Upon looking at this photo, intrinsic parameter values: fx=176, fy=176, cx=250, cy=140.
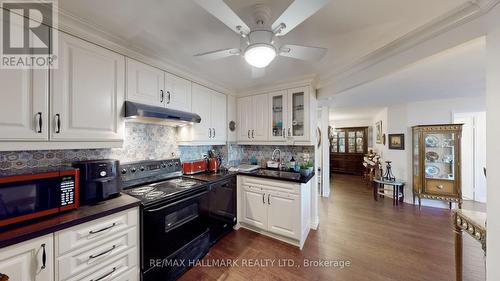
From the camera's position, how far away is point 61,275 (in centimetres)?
112

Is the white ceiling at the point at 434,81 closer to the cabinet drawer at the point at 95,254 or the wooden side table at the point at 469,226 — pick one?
the wooden side table at the point at 469,226

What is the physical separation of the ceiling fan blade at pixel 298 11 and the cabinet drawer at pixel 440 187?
4622mm

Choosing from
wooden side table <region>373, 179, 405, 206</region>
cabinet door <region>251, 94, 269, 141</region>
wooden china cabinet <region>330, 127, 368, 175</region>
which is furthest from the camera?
wooden china cabinet <region>330, 127, 368, 175</region>

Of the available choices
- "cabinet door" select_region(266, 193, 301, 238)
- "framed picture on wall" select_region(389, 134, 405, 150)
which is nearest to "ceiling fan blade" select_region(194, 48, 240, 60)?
"cabinet door" select_region(266, 193, 301, 238)

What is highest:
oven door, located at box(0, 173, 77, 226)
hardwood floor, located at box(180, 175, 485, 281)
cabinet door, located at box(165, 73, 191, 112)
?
cabinet door, located at box(165, 73, 191, 112)

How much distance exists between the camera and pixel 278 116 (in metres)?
2.88

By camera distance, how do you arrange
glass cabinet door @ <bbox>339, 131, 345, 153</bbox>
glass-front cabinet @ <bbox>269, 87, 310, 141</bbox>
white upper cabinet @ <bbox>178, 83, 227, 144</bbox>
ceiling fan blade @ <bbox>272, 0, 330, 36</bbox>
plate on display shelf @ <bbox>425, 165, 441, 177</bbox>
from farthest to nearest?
glass cabinet door @ <bbox>339, 131, 345, 153</bbox> < plate on display shelf @ <bbox>425, 165, 441, 177</bbox> < glass-front cabinet @ <bbox>269, 87, 310, 141</bbox> < white upper cabinet @ <bbox>178, 83, 227, 144</bbox> < ceiling fan blade @ <bbox>272, 0, 330, 36</bbox>

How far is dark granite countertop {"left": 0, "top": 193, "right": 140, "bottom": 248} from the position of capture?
37.9 inches

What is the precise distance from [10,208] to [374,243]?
139 inches

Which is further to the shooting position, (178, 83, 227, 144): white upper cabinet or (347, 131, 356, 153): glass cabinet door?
(347, 131, 356, 153): glass cabinet door

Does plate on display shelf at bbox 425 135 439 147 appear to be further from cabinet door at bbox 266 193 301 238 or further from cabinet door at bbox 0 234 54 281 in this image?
cabinet door at bbox 0 234 54 281

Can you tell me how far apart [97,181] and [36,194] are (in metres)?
0.32

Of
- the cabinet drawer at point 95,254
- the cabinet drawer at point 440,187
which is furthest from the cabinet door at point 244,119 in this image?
the cabinet drawer at point 440,187

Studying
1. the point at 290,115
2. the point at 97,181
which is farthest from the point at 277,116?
the point at 97,181
